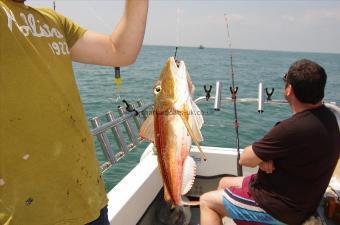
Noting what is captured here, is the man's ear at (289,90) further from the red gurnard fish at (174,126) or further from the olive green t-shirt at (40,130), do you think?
the olive green t-shirt at (40,130)

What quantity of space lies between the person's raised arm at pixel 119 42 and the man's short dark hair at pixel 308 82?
4.89 feet

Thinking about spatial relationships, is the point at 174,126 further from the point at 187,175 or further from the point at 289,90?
the point at 289,90

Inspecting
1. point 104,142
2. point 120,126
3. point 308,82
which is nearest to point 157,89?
point 308,82

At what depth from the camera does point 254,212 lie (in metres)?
2.82

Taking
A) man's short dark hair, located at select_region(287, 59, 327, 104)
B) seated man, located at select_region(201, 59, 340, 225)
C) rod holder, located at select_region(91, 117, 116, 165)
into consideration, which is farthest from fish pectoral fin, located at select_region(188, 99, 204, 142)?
rod holder, located at select_region(91, 117, 116, 165)

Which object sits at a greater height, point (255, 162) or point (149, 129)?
point (149, 129)

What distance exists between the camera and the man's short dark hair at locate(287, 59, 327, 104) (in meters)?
2.77

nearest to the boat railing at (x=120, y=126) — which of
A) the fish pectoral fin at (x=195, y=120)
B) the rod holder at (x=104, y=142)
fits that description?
the rod holder at (x=104, y=142)

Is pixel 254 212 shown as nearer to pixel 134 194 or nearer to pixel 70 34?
pixel 134 194

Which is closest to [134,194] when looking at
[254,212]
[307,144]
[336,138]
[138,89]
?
[254,212]

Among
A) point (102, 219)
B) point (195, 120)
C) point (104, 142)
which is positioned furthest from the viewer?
point (104, 142)

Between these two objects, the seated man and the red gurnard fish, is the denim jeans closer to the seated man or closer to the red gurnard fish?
the red gurnard fish

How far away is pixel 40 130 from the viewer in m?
1.45

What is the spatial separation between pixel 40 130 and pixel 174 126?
67 cm
